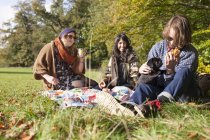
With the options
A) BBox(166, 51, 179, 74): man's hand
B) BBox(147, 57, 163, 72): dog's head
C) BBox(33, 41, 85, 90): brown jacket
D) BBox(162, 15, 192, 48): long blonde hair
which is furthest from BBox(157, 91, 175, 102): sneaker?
BBox(33, 41, 85, 90): brown jacket

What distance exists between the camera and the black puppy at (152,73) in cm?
438

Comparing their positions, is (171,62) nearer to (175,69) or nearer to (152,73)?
(175,69)

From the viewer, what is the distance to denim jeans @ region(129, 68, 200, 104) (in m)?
4.16

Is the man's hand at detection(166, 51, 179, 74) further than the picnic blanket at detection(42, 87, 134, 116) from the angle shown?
Yes

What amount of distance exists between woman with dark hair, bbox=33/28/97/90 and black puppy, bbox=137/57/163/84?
1818 millimetres

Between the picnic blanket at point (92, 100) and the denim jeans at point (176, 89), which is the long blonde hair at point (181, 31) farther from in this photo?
the picnic blanket at point (92, 100)

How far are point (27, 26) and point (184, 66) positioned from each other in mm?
54046

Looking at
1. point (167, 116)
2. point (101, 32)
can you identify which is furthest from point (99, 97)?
point (101, 32)

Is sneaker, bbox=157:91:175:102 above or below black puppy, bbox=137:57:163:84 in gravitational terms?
below

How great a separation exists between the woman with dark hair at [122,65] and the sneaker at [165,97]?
1773 mm

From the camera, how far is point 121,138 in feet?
8.76

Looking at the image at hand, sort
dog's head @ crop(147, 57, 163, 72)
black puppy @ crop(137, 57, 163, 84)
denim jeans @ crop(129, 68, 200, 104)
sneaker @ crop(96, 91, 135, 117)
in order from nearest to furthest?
sneaker @ crop(96, 91, 135, 117) < denim jeans @ crop(129, 68, 200, 104) < black puppy @ crop(137, 57, 163, 84) < dog's head @ crop(147, 57, 163, 72)

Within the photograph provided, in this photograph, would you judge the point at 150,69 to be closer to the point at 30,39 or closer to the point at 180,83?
the point at 180,83

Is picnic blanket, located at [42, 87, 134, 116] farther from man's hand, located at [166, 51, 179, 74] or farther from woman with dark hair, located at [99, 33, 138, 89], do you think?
man's hand, located at [166, 51, 179, 74]
